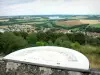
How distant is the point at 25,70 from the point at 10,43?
350 centimetres

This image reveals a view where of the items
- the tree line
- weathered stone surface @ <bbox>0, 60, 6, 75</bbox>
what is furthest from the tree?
weathered stone surface @ <bbox>0, 60, 6, 75</bbox>

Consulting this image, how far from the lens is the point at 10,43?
580 centimetres

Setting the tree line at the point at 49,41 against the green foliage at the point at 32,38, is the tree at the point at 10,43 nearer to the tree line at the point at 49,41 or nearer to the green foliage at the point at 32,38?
the tree line at the point at 49,41

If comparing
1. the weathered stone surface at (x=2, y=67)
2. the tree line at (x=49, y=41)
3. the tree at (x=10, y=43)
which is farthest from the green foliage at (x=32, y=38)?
the weathered stone surface at (x=2, y=67)

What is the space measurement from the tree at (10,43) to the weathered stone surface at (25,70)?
2.97 m

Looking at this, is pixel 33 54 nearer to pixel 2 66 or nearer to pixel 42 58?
pixel 42 58

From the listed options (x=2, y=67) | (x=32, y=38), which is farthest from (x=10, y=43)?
(x=2, y=67)

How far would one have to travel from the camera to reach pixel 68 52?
2.76 meters

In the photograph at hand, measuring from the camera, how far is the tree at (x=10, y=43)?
5.58 meters

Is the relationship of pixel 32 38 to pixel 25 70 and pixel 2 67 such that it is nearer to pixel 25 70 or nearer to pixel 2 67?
pixel 2 67

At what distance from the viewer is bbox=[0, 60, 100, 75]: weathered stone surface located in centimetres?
230

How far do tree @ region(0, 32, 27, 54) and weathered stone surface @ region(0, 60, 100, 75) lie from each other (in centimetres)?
297

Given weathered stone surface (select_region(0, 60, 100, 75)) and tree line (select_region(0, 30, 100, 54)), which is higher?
weathered stone surface (select_region(0, 60, 100, 75))

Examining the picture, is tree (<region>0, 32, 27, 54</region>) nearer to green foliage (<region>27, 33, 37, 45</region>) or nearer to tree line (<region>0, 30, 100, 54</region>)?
tree line (<region>0, 30, 100, 54</region>)
